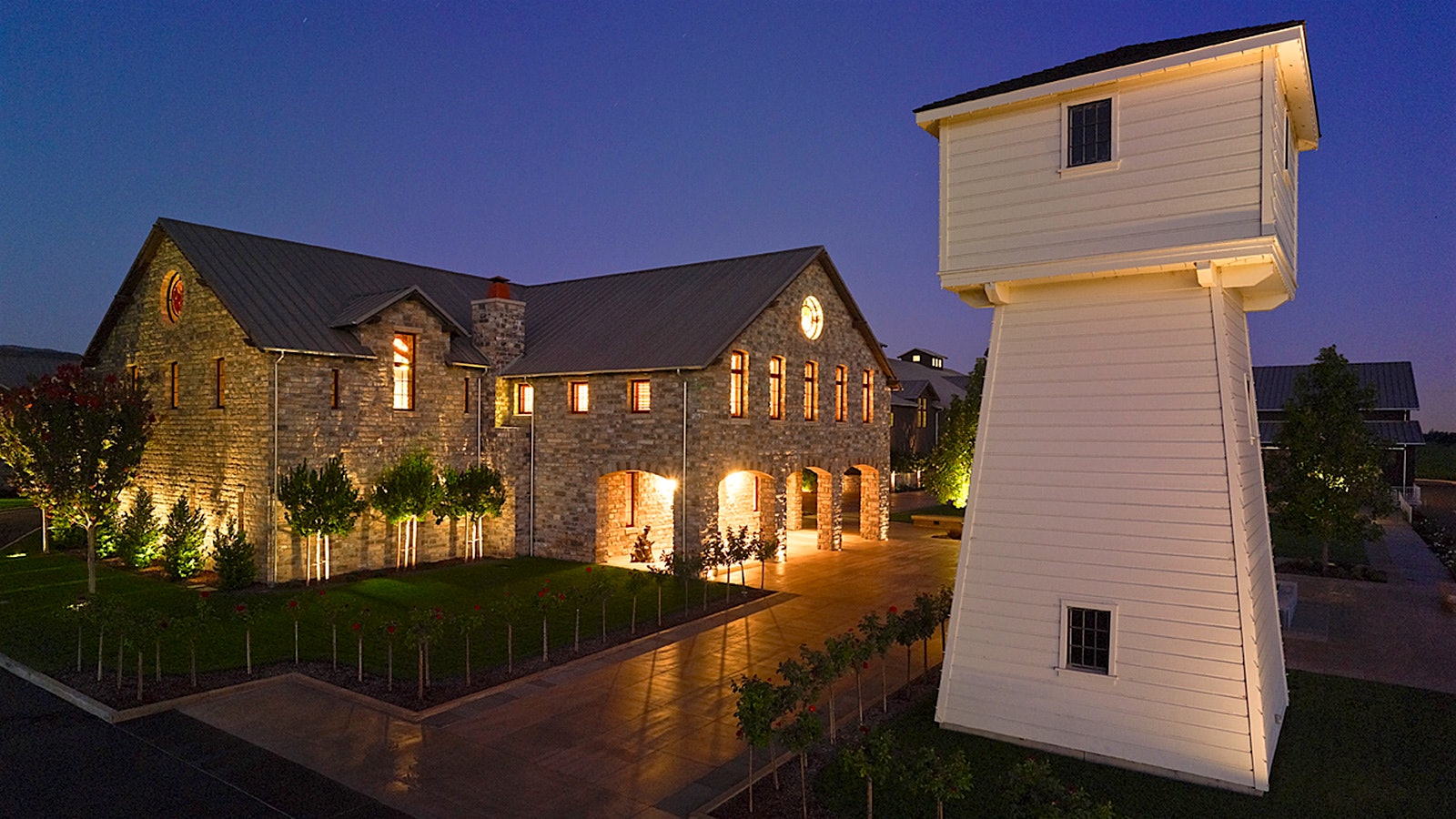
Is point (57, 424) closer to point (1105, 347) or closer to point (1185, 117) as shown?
point (1105, 347)

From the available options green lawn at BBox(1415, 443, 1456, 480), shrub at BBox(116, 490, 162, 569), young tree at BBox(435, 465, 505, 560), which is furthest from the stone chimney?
green lawn at BBox(1415, 443, 1456, 480)

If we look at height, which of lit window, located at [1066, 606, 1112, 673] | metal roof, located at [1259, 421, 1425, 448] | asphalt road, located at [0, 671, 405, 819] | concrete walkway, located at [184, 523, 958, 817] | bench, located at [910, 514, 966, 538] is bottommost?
bench, located at [910, 514, 966, 538]

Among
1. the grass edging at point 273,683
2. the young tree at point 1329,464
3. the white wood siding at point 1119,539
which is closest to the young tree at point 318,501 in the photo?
the grass edging at point 273,683

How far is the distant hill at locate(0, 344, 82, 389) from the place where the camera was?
47438 mm

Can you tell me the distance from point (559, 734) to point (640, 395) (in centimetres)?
1372

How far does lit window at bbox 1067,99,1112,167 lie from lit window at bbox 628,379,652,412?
15.0 meters

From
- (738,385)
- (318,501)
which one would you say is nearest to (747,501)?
(738,385)

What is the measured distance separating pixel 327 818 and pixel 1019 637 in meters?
8.38

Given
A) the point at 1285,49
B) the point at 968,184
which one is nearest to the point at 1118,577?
the point at 968,184

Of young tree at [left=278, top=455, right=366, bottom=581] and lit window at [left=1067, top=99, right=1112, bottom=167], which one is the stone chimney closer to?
young tree at [left=278, top=455, right=366, bottom=581]

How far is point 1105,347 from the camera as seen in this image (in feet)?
33.9

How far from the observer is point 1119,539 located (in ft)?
32.4

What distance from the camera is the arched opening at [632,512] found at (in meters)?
24.4

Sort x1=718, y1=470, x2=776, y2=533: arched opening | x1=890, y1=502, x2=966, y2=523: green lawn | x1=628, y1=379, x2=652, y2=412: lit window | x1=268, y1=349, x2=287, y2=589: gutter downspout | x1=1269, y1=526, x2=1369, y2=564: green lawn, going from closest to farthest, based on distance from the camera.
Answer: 1. x1=268, y1=349, x2=287, y2=589: gutter downspout
2. x1=628, y1=379, x2=652, y2=412: lit window
3. x1=718, y1=470, x2=776, y2=533: arched opening
4. x1=1269, y1=526, x2=1369, y2=564: green lawn
5. x1=890, y1=502, x2=966, y2=523: green lawn
